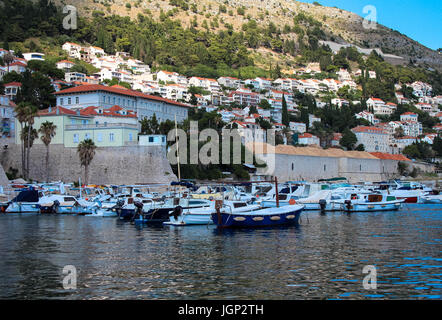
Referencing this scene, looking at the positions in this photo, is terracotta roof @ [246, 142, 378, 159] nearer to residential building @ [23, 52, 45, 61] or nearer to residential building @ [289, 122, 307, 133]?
residential building @ [289, 122, 307, 133]

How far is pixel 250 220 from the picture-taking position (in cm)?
2589

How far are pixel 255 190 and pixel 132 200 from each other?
1762 cm

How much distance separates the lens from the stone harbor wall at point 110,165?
4844 centimetres

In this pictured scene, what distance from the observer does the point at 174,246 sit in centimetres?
1961

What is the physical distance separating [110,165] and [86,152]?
3216 mm

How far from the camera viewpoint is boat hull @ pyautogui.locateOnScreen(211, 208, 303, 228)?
25.5 m

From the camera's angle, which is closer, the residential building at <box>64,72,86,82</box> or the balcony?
the balcony

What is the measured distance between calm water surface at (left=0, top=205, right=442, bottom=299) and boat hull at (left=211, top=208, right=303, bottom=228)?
688mm

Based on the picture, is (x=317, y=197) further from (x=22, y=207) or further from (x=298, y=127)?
(x=298, y=127)

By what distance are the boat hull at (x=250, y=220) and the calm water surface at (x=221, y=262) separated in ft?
2.26

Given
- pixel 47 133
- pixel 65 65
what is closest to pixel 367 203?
pixel 47 133

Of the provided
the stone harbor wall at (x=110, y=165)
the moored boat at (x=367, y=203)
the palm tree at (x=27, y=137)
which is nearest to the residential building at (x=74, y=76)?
the stone harbor wall at (x=110, y=165)

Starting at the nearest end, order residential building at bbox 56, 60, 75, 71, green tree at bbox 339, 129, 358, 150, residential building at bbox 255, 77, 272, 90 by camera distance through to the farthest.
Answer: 1. green tree at bbox 339, 129, 358, 150
2. residential building at bbox 56, 60, 75, 71
3. residential building at bbox 255, 77, 272, 90

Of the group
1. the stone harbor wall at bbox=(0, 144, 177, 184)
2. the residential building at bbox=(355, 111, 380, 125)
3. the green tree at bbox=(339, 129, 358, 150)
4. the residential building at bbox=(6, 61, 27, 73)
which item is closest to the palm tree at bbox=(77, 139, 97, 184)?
the stone harbor wall at bbox=(0, 144, 177, 184)
